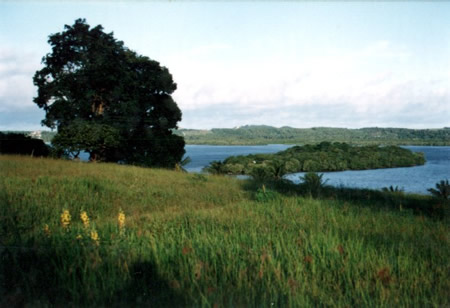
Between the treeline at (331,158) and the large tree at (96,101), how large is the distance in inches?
306

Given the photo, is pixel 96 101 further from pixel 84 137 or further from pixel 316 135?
pixel 316 135

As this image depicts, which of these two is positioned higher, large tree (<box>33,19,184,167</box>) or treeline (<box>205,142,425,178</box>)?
large tree (<box>33,19,184,167</box>)

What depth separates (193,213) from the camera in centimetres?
688

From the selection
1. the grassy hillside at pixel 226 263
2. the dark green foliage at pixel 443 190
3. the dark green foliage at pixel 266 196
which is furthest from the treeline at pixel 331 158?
the grassy hillside at pixel 226 263

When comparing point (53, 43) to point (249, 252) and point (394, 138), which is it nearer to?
point (249, 252)

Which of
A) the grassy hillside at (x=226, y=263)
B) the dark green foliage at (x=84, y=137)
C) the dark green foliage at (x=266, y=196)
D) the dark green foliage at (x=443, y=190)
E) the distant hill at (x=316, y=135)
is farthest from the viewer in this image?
the distant hill at (x=316, y=135)

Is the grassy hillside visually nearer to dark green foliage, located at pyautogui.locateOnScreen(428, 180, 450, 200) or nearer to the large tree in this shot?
dark green foliage, located at pyautogui.locateOnScreen(428, 180, 450, 200)

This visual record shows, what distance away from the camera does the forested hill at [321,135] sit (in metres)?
30.6

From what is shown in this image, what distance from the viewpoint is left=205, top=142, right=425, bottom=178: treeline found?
32969 mm

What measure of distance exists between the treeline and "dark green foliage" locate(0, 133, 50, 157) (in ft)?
50.1

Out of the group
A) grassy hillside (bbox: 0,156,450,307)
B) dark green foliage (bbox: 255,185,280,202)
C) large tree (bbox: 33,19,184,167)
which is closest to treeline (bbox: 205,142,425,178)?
large tree (bbox: 33,19,184,167)

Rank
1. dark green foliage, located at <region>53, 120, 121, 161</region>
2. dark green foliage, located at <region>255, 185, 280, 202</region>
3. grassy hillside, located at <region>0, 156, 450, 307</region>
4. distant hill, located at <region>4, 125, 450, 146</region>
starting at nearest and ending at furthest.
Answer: grassy hillside, located at <region>0, 156, 450, 307</region> < dark green foliage, located at <region>255, 185, 280, 202</region> < dark green foliage, located at <region>53, 120, 121, 161</region> < distant hill, located at <region>4, 125, 450, 146</region>

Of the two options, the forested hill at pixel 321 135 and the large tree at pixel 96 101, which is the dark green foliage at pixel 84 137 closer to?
the large tree at pixel 96 101

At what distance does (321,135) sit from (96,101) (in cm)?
2576
